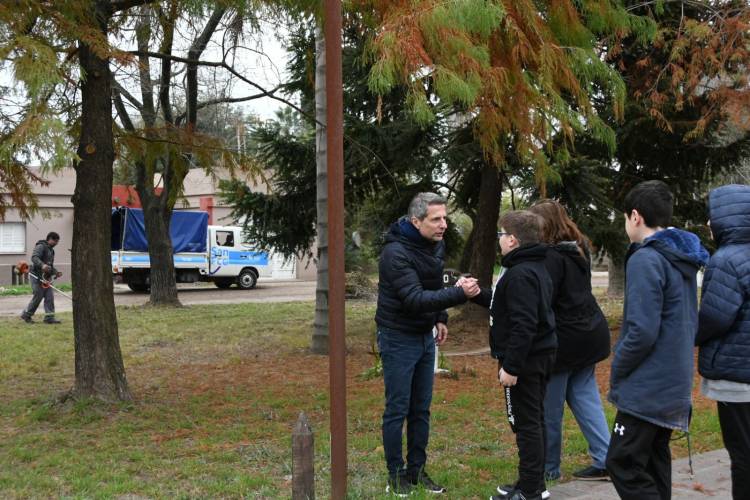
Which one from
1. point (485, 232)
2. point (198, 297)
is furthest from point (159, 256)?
point (485, 232)

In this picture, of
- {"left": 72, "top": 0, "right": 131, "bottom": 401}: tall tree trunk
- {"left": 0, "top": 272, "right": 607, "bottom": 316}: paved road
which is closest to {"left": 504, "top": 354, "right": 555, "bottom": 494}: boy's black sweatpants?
{"left": 72, "top": 0, "right": 131, "bottom": 401}: tall tree trunk

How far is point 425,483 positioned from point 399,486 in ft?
0.62

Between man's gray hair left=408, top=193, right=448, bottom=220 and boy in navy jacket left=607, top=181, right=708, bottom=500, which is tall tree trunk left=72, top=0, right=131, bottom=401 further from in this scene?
boy in navy jacket left=607, top=181, right=708, bottom=500

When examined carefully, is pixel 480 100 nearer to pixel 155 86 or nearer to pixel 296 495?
pixel 296 495

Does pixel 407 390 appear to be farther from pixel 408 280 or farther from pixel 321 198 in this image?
pixel 321 198

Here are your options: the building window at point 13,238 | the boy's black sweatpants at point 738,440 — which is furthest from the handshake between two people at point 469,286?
the building window at point 13,238

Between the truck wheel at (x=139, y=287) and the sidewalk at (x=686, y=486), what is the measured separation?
24.5 m

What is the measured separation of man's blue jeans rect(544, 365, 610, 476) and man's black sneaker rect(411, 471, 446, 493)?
0.77 m

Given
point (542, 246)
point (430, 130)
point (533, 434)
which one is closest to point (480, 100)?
point (542, 246)

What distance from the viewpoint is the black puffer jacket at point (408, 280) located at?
459cm

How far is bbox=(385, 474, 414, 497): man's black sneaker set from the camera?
477cm

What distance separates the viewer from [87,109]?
746cm

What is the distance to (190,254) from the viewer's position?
95.1ft

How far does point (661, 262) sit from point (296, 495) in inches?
89.7
